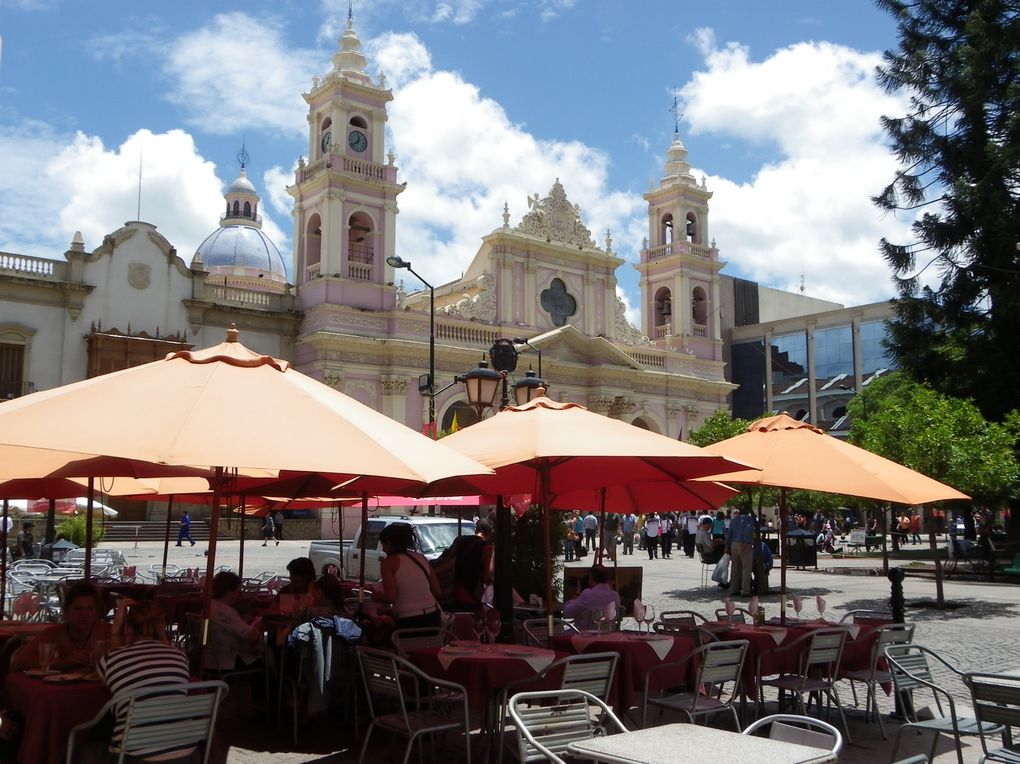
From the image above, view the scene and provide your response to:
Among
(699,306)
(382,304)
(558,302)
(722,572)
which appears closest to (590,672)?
(722,572)

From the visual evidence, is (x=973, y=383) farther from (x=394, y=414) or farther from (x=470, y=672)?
(x=470, y=672)

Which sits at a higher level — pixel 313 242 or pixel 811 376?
pixel 313 242

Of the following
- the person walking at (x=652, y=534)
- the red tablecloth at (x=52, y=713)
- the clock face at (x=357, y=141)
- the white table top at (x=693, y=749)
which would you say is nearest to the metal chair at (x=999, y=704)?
the white table top at (x=693, y=749)

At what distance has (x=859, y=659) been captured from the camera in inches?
313

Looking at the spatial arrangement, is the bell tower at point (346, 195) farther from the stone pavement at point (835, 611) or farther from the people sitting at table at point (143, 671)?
the people sitting at table at point (143, 671)

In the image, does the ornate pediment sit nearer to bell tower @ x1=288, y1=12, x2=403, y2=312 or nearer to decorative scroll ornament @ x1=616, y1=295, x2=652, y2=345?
decorative scroll ornament @ x1=616, y1=295, x2=652, y2=345

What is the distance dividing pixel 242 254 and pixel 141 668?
56734mm

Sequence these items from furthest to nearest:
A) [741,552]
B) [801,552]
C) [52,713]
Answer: [801,552]
[741,552]
[52,713]

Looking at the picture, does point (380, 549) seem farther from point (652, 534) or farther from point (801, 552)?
point (652, 534)

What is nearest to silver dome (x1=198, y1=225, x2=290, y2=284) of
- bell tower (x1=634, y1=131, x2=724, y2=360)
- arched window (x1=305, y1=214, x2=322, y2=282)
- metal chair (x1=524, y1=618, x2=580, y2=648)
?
arched window (x1=305, y1=214, x2=322, y2=282)

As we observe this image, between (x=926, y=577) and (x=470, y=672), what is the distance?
20.2m

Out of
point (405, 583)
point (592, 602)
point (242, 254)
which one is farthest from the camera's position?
point (242, 254)

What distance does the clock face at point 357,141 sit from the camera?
39.5 metres

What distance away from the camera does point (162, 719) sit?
15.6 ft
